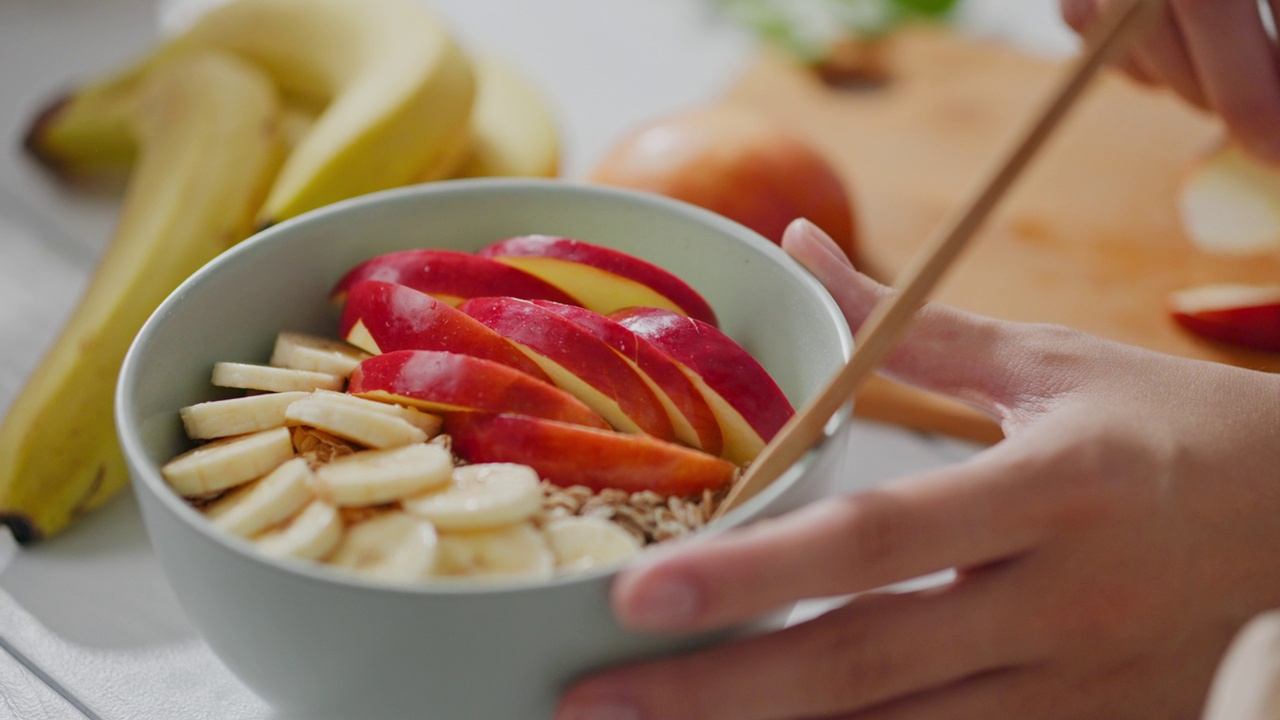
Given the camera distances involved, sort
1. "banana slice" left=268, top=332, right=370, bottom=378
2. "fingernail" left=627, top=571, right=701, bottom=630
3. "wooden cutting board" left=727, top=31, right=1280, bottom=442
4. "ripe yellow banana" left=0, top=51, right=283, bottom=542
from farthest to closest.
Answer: "wooden cutting board" left=727, top=31, right=1280, bottom=442 → "ripe yellow banana" left=0, top=51, right=283, bottom=542 → "banana slice" left=268, top=332, right=370, bottom=378 → "fingernail" left=627, top=571, right=701, bottom=630

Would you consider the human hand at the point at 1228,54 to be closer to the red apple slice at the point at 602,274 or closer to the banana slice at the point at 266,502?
the red apple slice at the point at 602,274

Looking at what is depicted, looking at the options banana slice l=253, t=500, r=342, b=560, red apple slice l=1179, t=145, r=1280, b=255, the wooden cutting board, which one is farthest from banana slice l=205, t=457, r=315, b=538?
red apple slice l=1179, t=145, r=1280, b=255

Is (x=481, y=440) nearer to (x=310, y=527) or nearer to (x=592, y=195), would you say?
(x=310, y=527)

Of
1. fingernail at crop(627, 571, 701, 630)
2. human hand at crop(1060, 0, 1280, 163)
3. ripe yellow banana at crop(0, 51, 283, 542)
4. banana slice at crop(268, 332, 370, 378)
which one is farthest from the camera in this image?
human hand at crop(1060, 0, 1280, 163)

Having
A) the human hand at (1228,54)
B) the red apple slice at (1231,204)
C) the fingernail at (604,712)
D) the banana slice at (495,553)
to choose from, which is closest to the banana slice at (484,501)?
the banana slice at (495,553)

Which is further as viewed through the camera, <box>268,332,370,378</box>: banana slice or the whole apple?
the whole apple

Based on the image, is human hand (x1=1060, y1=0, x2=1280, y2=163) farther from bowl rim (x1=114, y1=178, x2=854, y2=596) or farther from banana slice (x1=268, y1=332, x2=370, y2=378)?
banana slice (x1=268, y1=332, x2=370, y2=378)
